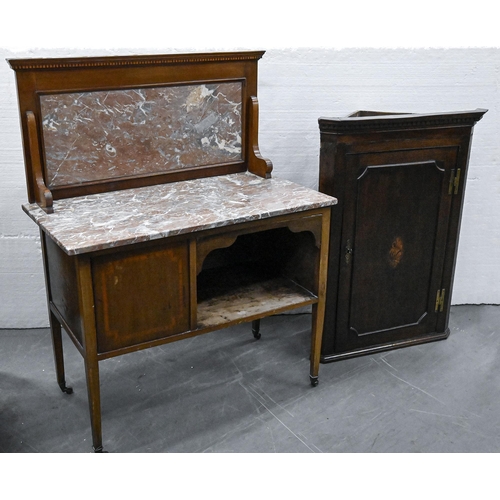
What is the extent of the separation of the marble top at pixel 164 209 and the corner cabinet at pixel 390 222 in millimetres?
317

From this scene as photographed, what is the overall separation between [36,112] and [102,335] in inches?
37.4

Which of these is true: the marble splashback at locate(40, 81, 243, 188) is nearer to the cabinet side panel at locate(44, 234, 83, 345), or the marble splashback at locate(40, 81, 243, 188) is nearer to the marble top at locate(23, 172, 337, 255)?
the marble top at locate(23, 172, 337, 255)

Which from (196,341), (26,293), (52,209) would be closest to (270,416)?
(196,341)

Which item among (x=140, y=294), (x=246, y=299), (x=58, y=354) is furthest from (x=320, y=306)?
(x=58, y=354)

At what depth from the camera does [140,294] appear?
2.46 metres

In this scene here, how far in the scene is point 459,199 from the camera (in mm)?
3289

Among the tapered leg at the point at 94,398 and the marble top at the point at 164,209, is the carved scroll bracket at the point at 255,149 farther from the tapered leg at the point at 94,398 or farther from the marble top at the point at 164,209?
the tapered leg at the point at 94,398

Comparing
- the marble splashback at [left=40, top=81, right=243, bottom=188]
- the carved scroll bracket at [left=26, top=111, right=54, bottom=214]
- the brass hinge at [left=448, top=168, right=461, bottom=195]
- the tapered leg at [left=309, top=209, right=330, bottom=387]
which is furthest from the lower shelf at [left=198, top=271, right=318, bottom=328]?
the brass hinge at [left=448, top=168, right=461, bottom=195]

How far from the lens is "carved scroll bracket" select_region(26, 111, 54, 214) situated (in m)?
2.56

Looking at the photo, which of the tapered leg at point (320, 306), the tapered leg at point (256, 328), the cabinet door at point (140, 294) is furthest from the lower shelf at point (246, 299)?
the tapered leg at point (256, 328)

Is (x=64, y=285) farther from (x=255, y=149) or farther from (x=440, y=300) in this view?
(x=440, y=300)

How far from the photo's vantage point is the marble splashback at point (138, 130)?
106 inches

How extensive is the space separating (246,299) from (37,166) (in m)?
1.08

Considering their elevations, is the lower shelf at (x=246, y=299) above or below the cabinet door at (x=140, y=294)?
below
